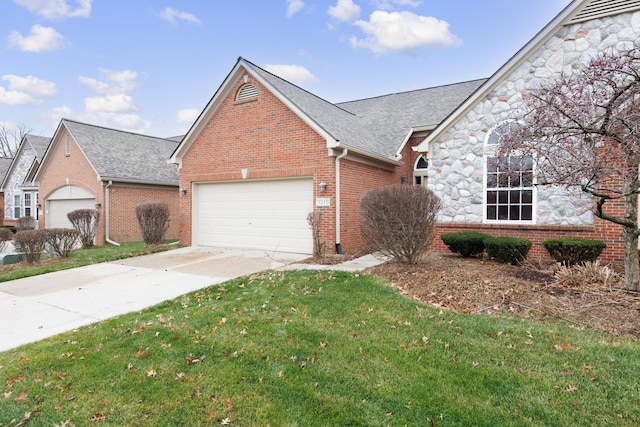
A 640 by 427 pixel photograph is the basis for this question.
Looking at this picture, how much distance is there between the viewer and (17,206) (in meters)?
24.4

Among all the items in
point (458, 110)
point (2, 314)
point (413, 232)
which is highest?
point (458, 110)

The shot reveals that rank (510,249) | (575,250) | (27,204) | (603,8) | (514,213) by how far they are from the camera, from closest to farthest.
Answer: (575,250) → (510,249) → (603,8) → (514,213) → (27,204)

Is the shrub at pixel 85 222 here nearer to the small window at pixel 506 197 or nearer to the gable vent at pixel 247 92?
the gable vent at pixel 247 92

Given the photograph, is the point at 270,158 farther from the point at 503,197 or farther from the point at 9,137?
the point at 9,137

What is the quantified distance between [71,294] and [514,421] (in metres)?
7.68

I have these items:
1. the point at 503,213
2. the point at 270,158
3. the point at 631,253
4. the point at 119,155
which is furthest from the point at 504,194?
the point at 119,155

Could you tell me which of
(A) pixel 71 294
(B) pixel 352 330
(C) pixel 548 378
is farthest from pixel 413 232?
(A) pixel 71 294

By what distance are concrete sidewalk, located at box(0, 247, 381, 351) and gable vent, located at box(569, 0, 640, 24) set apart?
25.1ft

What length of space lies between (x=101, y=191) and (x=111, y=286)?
33.8 feet

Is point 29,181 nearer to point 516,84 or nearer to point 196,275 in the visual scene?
point 196,275

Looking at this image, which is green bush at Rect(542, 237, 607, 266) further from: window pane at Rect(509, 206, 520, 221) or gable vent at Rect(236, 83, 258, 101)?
gable vent at Rect(236, 83, 258, 101)

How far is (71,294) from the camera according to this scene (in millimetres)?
7074

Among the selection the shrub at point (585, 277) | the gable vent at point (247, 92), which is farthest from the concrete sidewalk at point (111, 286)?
the gable vent at point (247, 92)

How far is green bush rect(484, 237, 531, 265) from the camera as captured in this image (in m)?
8.05
